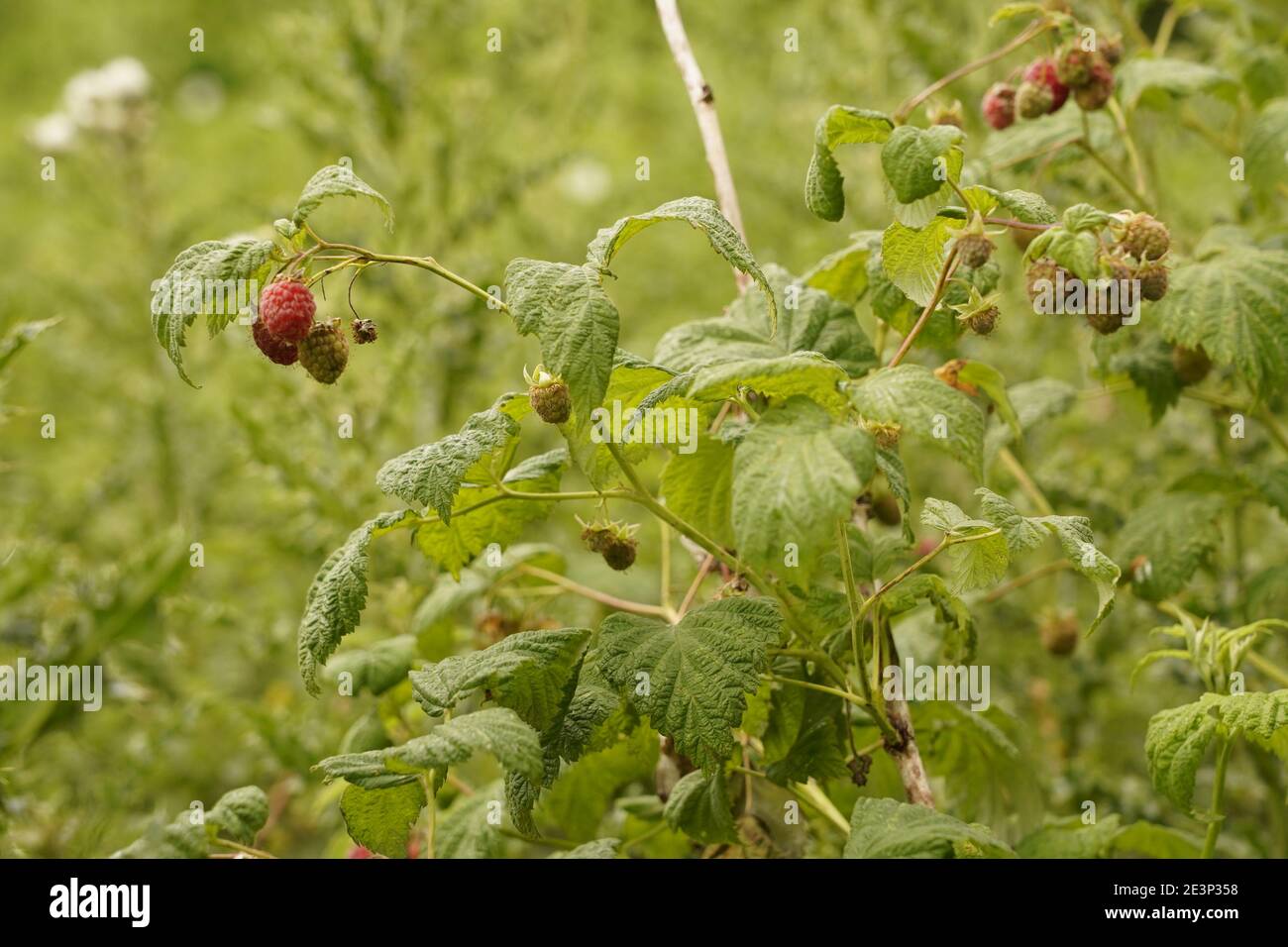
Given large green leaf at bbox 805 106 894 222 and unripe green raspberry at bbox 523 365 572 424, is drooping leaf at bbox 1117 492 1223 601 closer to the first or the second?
large green leaf at bbox 805 106 894 222

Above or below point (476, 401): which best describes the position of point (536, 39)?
above

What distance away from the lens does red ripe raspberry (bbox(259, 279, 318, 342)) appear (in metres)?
0.64

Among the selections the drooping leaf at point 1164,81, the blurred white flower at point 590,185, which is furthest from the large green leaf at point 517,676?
the blurred white flower at point 590,185

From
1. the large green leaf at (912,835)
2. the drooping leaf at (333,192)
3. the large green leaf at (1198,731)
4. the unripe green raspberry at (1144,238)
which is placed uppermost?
the drooping leaf at (333,192)

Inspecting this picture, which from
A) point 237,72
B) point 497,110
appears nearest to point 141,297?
point 497,110

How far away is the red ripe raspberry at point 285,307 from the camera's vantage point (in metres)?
0.64

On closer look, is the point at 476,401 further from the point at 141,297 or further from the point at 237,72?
the point at 237,72

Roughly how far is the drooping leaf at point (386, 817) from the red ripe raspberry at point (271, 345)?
0.80 feet

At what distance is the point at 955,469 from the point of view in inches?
78.2

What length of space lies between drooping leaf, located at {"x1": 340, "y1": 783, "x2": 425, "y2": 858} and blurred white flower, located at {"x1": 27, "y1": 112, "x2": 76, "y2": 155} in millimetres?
1612

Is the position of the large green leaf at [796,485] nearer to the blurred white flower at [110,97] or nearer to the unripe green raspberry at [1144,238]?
the unripe green raspberry at [1144,238]

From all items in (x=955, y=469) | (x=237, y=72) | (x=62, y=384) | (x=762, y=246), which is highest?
(x=237, y=72)

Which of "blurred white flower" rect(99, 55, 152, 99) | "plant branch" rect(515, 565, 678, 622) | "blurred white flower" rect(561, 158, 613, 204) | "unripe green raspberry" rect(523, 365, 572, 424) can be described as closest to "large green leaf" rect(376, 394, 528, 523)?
"unripe green raspberry" rect(523, 365, 572, 424)
